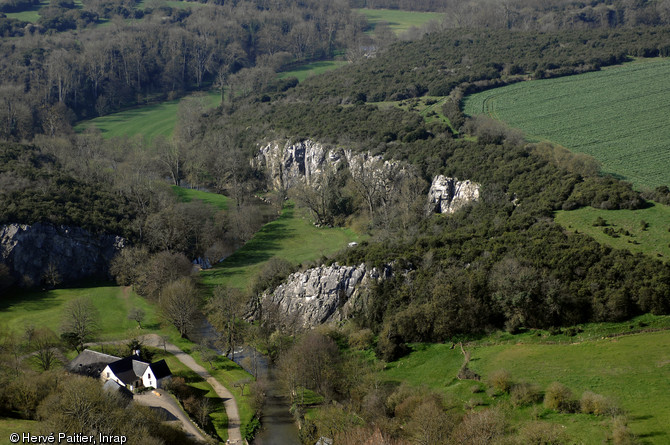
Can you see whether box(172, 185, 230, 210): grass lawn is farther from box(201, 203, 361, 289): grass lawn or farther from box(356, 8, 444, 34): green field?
box(356, 8, 444, 34): green field

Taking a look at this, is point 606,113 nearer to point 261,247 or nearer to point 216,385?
point 261,247

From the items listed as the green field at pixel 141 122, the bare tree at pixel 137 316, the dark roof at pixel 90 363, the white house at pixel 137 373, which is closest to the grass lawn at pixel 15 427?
the white house at pixel 137 373

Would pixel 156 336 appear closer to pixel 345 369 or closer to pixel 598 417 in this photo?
pixel 345 369

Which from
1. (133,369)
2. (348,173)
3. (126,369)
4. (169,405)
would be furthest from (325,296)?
(348,173)

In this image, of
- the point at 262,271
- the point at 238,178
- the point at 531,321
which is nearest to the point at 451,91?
the point at 238,178

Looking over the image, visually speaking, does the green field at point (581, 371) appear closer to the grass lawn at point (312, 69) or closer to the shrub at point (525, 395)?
the shrub at point (525, 395)

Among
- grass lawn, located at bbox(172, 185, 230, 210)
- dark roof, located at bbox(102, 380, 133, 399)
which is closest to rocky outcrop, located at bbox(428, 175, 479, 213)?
grass lawn, located at bbox(172, 185, 230, 210)
